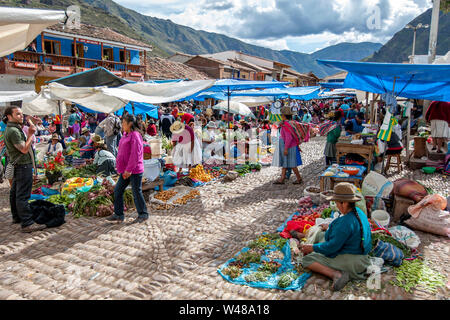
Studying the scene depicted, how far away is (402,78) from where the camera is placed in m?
6.53

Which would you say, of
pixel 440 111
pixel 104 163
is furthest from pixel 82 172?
pixel 440 111

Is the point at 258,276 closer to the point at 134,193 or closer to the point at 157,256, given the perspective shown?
the point at 157,256

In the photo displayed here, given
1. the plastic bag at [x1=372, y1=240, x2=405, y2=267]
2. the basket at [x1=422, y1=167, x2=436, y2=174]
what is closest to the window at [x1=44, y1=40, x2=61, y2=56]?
the basket at [x1=422, y1=167, x2=436, y2=174]

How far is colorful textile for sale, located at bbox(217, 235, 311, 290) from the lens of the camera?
10.8 ft

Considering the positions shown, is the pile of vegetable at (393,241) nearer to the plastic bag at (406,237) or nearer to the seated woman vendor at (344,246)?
the plastic bag at (406,237)

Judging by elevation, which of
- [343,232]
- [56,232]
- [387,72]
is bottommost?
[56,232]

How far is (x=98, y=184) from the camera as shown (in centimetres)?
641

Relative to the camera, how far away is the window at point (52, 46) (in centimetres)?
2161

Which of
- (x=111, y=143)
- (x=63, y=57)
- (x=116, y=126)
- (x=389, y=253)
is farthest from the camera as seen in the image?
(x=63, y=57)

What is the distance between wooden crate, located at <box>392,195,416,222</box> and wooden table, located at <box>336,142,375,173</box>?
1358mm

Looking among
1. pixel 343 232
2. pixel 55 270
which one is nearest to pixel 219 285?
pixel 343 232

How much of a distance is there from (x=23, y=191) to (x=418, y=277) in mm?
5182
